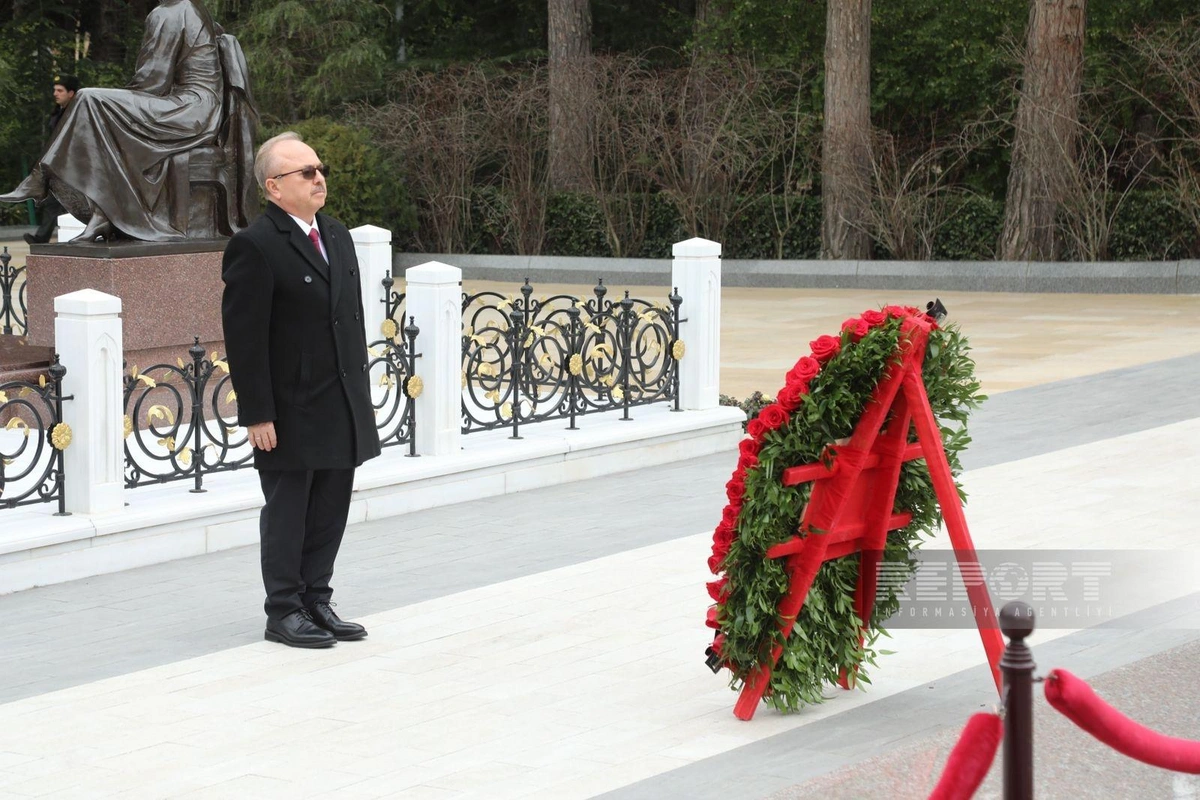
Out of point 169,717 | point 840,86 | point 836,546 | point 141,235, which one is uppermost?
point 840,86

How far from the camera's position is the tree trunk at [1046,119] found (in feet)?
72.3

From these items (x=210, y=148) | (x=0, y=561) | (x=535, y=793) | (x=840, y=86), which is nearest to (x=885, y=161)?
(x=840, y=86)

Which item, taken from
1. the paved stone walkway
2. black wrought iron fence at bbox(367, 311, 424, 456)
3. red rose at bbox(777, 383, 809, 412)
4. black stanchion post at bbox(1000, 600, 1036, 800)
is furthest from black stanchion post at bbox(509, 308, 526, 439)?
black stanchion post at bbox(1000, 600, 1036, 800)

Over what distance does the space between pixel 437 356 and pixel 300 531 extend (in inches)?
125

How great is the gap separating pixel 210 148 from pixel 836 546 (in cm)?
647

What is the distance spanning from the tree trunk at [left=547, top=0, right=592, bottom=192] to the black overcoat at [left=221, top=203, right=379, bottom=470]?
62.9 ft

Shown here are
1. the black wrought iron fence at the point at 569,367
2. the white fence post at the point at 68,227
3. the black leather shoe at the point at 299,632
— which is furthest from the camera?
the white fence post at the point at 68,227

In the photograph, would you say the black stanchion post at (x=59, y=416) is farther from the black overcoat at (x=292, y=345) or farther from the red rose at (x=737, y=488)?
the red rose at (x=737, y=488)

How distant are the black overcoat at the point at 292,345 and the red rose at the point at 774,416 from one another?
174cm

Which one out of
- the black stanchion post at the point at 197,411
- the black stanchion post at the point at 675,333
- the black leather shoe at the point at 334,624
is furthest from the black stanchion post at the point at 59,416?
the black stanchion post at the point at 675,333

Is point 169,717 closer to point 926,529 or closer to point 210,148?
point 926,529

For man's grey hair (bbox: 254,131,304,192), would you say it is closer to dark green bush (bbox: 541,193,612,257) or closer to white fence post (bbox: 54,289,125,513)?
white fence post (bbox: 54,289,125,513)

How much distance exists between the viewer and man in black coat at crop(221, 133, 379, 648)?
20.2ft

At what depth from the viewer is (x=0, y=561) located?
7281 millimetres
